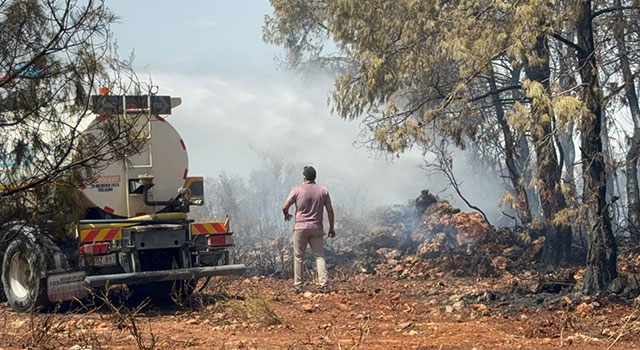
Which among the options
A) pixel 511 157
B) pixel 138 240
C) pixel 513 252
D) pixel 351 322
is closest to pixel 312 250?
pixel 138 240

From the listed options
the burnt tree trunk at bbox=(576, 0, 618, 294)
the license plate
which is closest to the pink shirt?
the license plate

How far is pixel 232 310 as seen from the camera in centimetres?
995

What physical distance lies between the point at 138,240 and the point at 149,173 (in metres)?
1.14

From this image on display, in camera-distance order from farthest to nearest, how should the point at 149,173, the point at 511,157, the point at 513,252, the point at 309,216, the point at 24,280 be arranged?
1. the point at 511,157
2. the point at 513,252
3. the point at 309,216
4. the point at 149,173
5. the point at 24,280

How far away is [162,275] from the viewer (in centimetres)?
1059

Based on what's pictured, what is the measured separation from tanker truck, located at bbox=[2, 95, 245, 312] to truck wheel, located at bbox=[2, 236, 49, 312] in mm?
12

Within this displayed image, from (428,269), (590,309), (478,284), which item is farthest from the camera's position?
(428,269)

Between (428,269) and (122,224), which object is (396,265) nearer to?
(428,269)

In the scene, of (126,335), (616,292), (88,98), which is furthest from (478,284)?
(88,98)

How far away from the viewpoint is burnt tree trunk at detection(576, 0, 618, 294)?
10.5 metres

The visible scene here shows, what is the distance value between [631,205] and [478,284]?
503 centimetres

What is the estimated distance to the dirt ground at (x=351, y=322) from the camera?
7.57 metres

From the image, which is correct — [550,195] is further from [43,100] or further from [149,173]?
[43,100]

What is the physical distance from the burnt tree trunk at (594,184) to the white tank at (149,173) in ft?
17.5
